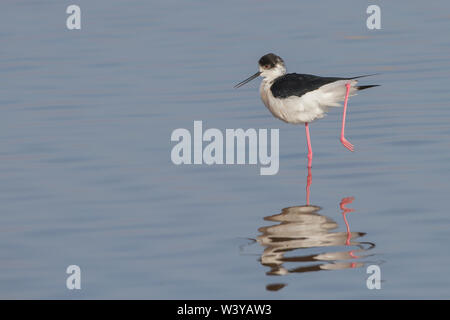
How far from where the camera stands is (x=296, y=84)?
1235cm

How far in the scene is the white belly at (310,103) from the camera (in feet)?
40.2

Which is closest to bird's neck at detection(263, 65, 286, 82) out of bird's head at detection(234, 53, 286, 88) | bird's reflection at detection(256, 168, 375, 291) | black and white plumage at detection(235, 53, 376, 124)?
bird's head at detection(234, 53, 286, 88)

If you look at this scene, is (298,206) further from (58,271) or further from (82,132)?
(82,132)

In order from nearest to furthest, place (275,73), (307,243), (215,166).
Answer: (307,243), (215,166), (275,73)

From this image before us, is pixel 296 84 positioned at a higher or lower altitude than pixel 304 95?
higher

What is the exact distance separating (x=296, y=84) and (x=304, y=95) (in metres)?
0.16

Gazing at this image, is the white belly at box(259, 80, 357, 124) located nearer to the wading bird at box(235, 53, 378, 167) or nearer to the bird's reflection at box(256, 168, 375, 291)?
the wading bird at box(235, 53, 378, 167)

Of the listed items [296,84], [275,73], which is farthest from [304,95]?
[275,73]

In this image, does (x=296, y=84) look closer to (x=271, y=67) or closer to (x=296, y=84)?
(x=296, y=84)

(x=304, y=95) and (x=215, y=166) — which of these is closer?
(x=215, y=166)

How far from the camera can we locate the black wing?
12.1 meters

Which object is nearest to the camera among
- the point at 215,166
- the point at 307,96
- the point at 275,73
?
the point at 215,166

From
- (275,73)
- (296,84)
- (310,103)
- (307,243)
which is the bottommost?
(307,243)
